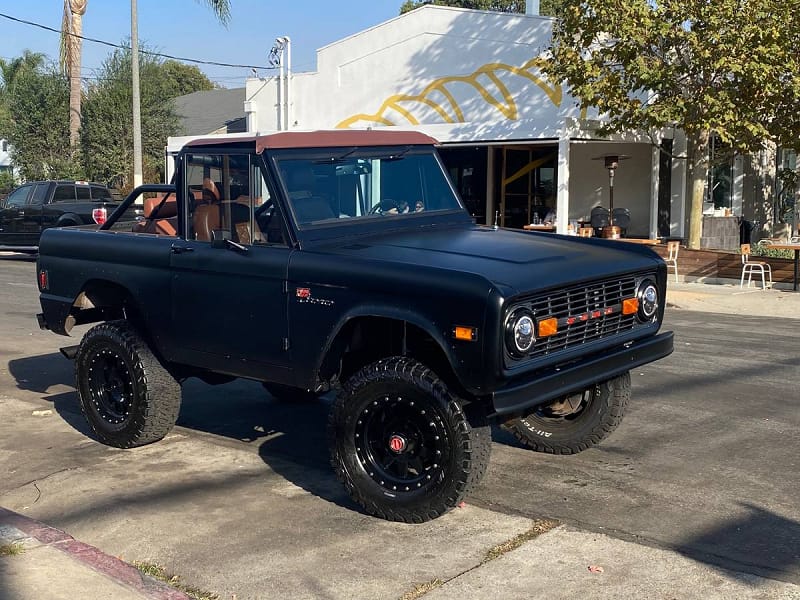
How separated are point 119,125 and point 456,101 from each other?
725 inches

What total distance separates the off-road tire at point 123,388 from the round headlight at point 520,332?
111 inches

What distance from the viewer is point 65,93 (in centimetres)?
4009

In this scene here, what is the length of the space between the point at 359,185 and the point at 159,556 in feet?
8.61

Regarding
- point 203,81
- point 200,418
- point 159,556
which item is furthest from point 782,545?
point 203,81

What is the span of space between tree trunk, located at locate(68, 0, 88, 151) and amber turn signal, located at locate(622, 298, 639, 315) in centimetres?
3523

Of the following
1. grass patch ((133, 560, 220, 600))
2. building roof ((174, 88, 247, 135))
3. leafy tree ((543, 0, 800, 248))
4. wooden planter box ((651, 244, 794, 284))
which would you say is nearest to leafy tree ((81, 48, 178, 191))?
building roof ((174, 88, 247, 135))

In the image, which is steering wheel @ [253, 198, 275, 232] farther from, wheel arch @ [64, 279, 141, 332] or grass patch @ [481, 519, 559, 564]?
grass patch @ [481, 519, 559, 564]

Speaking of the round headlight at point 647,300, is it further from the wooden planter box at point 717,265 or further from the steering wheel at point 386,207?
the wooden planter box at point 717,265

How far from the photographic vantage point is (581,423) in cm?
645

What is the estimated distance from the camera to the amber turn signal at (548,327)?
5043 millimetres

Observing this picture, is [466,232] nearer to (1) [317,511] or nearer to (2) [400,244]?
(2) [400,244]

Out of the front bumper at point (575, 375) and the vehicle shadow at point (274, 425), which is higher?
the front bumper at point (575, 375)

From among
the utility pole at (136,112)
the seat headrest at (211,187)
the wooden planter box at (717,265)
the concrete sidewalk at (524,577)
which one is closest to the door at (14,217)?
the utility pole at (136,112)

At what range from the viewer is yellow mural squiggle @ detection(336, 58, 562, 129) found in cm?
2223
